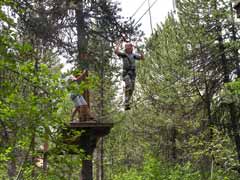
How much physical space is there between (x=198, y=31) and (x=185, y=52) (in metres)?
0.93

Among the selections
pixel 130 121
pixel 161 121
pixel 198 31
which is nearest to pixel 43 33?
pixel 198 31

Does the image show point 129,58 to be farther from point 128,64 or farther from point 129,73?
point 129,73

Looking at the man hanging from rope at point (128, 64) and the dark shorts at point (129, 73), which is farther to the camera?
the dark shorts at point (129, 73)

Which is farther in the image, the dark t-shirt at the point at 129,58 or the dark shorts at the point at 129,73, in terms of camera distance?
the dark shorts at the point at 129,73

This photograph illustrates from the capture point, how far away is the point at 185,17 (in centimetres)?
1434

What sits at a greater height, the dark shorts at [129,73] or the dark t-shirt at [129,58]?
the dark t-shirt at [129,58]

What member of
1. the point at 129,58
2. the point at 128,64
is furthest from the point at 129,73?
the point at 129,58

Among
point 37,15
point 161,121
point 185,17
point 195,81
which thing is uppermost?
point 185,17

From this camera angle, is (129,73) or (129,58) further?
(129,73)

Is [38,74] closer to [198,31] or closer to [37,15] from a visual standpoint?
[37,15]

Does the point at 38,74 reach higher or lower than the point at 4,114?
higher

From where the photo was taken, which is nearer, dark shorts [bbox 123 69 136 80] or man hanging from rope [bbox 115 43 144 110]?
man hanging from rope [bbox 115 43 144 110]

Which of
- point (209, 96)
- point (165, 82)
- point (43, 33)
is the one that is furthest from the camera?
point (165, 82)

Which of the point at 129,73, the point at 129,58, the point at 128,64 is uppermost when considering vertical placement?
the point at 129,58
